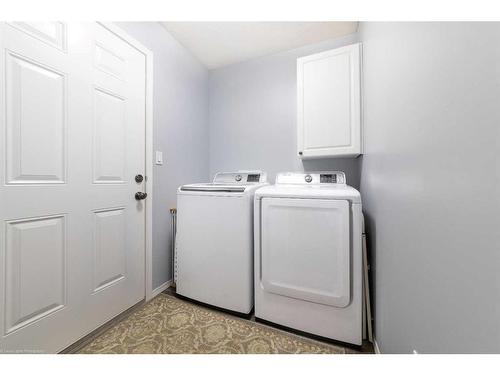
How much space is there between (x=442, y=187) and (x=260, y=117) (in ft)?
6.43

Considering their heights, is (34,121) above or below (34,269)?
above

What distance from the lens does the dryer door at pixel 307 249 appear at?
1168 mm

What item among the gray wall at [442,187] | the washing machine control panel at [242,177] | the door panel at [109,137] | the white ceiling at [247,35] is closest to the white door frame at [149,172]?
the door panel at [109,137]

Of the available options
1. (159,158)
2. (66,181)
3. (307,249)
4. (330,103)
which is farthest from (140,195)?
(330,103)

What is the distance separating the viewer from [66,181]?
3.76 feet

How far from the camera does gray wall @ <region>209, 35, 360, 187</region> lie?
2.11 meters

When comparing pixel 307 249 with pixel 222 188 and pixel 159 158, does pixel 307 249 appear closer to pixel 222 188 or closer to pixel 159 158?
pixel 222 188

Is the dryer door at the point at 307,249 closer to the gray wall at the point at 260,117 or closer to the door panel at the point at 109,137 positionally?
the gray wall at the point at 260,117

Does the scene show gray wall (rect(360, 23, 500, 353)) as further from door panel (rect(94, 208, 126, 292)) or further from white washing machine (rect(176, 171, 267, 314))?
door panel (rect(94, 208, 126, 292))

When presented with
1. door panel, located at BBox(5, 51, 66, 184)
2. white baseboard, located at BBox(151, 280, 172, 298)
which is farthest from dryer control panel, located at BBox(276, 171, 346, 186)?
door panel, located at BBox(5, 51, 66, 184)

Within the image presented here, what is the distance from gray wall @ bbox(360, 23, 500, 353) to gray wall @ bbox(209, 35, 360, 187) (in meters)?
1.21

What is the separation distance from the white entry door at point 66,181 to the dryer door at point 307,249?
1.08 meters
